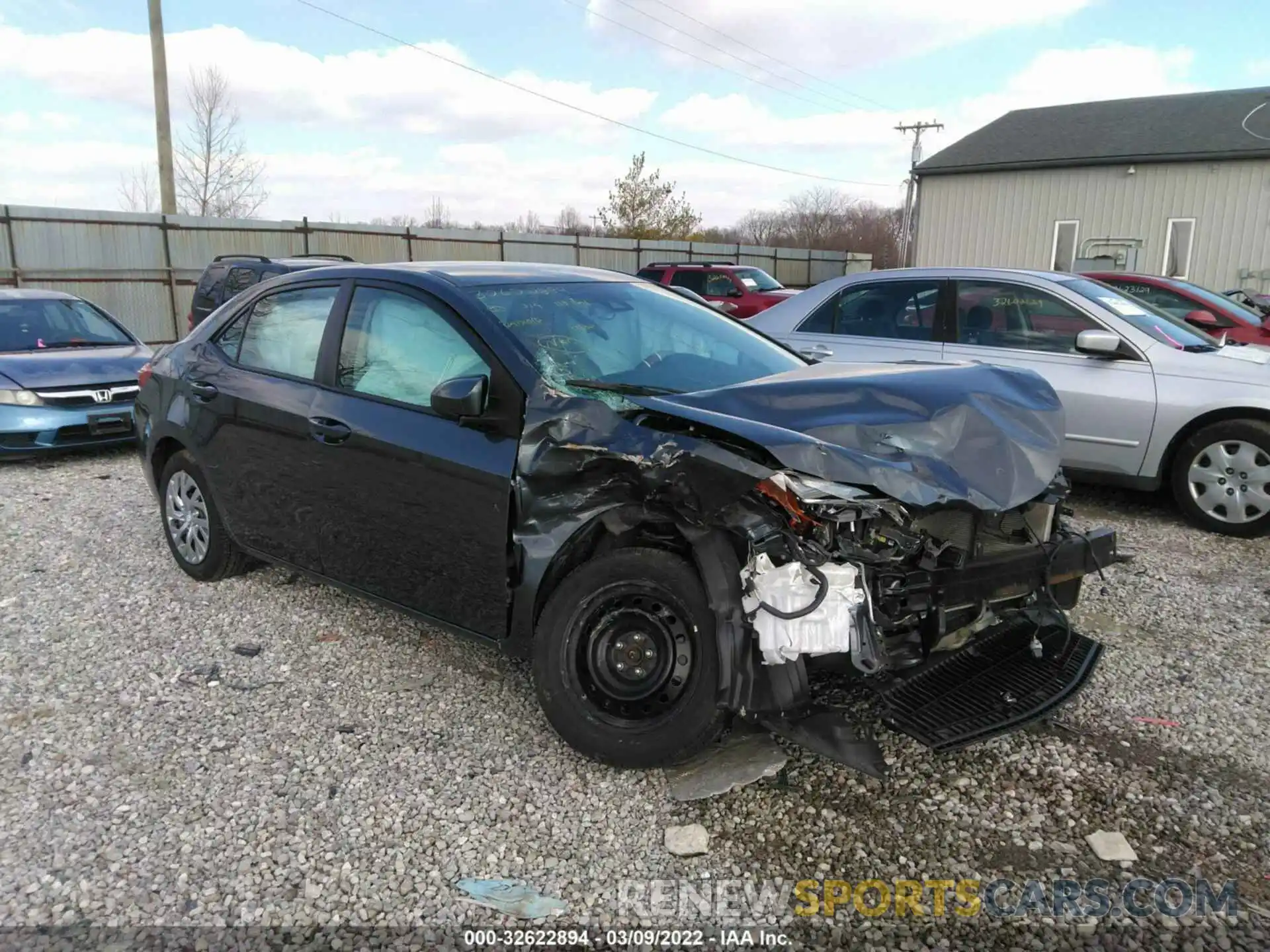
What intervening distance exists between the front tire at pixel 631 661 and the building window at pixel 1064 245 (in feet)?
75.3


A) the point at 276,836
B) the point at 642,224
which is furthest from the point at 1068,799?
the point at 642,224

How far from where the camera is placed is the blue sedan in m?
7.67

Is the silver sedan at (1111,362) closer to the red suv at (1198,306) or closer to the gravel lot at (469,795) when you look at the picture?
the gravel lot at (469,795)

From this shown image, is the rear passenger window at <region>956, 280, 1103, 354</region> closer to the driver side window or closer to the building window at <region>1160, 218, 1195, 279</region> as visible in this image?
the driver side window

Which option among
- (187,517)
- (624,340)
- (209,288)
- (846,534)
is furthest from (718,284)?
(846,534)

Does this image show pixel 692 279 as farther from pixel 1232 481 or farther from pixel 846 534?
pixel 846 534

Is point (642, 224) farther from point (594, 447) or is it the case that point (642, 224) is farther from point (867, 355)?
point (594, 447)

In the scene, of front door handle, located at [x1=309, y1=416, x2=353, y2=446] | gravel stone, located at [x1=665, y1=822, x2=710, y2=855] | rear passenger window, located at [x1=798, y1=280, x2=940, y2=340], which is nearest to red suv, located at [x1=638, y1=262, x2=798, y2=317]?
rear passenger window, located at [x1=798, y1=280, x2=940, y2=340]

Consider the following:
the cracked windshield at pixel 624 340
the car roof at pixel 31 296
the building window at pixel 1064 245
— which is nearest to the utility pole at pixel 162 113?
the car roof at pixel 31 296

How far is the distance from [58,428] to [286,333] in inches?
188

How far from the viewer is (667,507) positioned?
2896 millimetres

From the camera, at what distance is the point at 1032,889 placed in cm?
249

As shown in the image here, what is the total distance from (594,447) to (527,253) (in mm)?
20199

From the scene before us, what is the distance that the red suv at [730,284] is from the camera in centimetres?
1680
